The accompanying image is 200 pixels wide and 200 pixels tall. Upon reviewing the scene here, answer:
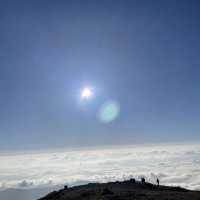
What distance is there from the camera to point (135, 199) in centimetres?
6656

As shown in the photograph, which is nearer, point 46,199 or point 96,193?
point 96,193

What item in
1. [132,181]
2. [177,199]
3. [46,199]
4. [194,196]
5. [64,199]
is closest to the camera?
[177,199]

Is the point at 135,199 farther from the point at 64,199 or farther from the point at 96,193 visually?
the point at 64,199

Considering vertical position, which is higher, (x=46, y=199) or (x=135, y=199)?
(x=46, y=199)

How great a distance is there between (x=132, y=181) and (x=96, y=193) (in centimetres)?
4524

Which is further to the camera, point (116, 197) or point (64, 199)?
point (64, 199)

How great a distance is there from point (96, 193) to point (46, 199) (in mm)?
26291

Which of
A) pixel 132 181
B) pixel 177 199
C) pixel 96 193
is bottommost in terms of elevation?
pixel 177 199

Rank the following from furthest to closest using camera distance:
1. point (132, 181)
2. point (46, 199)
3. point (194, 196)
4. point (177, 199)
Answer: point (132, 181) → point (46, 199) → point (194, 196) → point (177, 199)

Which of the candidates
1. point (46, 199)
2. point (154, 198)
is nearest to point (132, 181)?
point (46, 199)

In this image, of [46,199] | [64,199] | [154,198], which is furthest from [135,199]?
[46,199]

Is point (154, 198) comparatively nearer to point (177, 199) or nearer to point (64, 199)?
point (177, 199)

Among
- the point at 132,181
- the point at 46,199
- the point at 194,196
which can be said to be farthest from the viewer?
the point at 132,181

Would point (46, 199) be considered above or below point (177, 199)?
above
